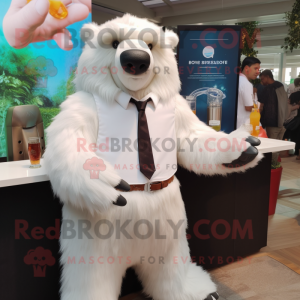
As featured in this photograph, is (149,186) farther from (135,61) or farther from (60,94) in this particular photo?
(60,94)

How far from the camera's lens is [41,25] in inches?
133

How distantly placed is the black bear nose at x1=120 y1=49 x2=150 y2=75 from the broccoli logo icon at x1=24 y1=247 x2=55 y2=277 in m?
0.95

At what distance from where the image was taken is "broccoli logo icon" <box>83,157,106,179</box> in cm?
115

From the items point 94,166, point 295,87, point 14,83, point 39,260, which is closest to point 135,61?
point 94,166

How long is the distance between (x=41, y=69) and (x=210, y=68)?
6.51ft

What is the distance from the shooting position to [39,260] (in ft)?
4.95

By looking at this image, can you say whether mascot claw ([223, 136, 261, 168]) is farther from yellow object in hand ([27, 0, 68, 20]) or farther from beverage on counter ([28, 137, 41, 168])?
yellow object in hand ([27, 0, 68, 20])

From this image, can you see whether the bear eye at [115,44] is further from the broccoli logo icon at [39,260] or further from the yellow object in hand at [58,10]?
the yellow object in hand at [58,10]

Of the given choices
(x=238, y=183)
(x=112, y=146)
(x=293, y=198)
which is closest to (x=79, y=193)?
(x=112, y=146)

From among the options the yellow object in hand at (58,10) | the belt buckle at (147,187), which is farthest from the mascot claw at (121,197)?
the yellow object in hand at (58,10)

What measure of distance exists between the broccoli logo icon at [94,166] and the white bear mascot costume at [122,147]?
2 cm

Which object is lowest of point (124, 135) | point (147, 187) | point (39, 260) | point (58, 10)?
point (39, 260)

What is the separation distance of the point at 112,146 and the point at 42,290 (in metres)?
0.82

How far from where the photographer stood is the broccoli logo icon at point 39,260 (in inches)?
58.1
